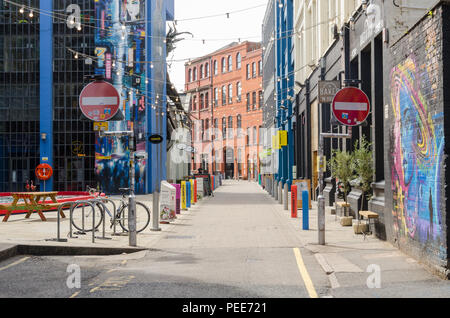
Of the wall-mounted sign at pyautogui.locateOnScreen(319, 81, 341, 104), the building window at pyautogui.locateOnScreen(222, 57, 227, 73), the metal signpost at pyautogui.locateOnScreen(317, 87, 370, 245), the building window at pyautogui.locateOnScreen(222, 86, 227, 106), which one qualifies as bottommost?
the metal signpost at pyautogui.locateOnScreen(317, 87, 370, 245)

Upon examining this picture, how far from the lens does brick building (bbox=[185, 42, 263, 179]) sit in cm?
7506

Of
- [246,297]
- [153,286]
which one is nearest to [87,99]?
[153,286]

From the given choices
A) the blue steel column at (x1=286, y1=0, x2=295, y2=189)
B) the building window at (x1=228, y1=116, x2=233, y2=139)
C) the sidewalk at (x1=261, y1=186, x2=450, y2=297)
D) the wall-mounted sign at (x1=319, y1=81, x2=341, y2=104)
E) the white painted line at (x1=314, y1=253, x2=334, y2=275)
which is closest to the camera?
the sidewalk at (x1=261, y1=186, x2=450, y2=297)

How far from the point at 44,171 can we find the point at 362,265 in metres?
30.5

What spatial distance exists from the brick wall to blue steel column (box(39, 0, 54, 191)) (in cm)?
2994

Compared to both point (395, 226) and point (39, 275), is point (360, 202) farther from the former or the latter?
point (39, 275)

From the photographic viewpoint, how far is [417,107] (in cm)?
944

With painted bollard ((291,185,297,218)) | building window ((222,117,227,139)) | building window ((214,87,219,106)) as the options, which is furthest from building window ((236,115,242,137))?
painted bollard ((291,185,297,218))

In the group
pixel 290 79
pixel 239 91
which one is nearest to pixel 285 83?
pixel 290 79

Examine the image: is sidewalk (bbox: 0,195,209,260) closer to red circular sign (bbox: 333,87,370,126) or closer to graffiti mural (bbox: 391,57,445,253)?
red circular sign (bbox: 333,87,370,126)

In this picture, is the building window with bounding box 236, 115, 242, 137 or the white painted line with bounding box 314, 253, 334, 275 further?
the building window with bounding box 236, 115, 242, 137

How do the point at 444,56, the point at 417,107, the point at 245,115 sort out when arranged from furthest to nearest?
1. the point at 245,115
2. the point at 417,107
3. the point at 444,56

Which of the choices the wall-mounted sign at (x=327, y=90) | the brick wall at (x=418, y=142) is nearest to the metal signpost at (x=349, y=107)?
the brick wall at (x=418, y=142)

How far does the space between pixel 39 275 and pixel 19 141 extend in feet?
104
